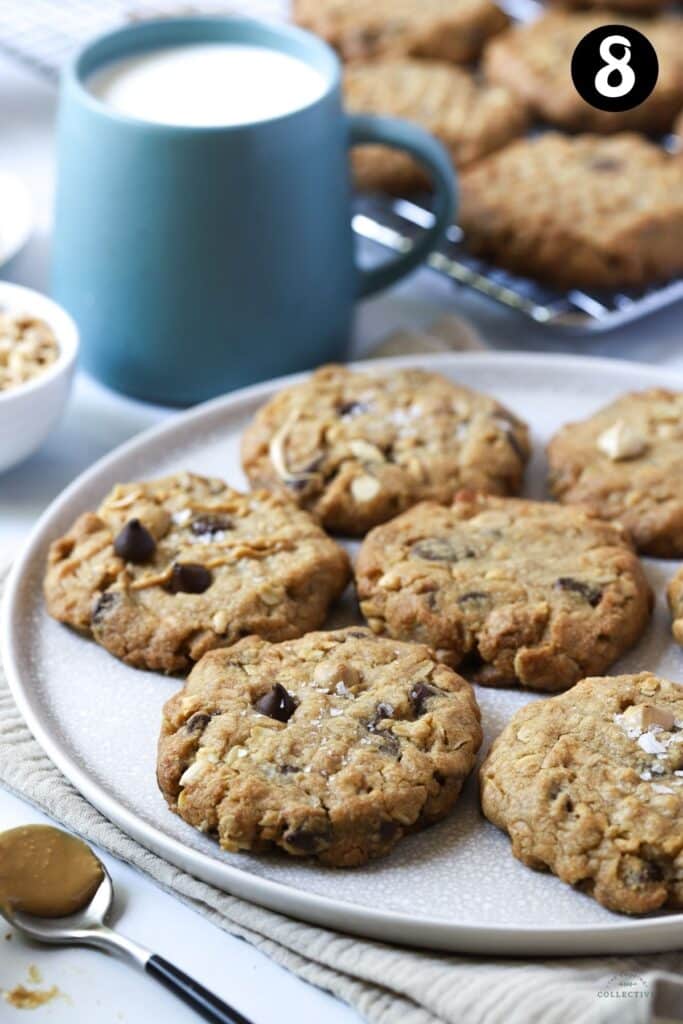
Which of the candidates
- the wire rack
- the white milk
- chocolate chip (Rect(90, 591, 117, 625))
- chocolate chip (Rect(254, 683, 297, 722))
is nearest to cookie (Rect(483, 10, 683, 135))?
the wire rack

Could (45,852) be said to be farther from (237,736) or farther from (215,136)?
(215,136)

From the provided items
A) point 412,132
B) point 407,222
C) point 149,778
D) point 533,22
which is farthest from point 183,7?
point 149,778

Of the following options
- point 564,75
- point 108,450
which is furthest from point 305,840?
point 564,75

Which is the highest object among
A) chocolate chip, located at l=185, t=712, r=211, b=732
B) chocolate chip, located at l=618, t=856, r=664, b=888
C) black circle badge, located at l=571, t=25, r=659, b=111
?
black circle badge, located at l=571, t=25, r=659, b=111

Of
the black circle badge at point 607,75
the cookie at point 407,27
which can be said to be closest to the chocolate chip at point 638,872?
the black circle badge at point 607,75

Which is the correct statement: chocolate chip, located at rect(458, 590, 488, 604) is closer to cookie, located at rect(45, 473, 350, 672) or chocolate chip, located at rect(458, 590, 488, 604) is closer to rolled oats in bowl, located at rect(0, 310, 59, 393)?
cookie, located at rect(45, 473, 350, 672)

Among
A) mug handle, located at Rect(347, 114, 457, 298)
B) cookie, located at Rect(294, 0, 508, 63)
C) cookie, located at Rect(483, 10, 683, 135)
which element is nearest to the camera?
mug handle, located at Rect(347, 114, 457, 298)

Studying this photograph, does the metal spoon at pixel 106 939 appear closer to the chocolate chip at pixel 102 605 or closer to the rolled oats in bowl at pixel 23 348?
the chocolate chip at pixel 102 605
